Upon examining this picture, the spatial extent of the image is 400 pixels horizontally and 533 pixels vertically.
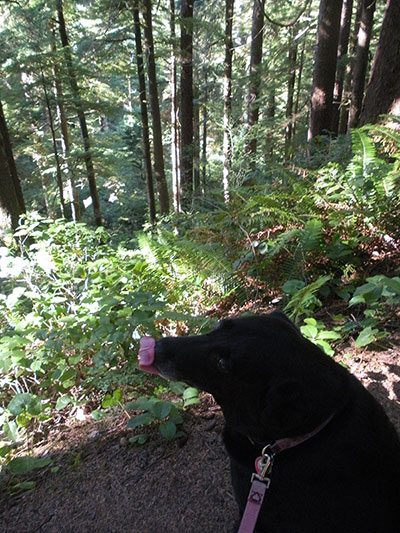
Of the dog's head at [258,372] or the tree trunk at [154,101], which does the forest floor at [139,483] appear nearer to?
the dog's head at [258,372]

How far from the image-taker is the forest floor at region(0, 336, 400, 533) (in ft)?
7.29

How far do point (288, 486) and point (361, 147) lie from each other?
14.8 feet

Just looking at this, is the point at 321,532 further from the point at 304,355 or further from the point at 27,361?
the point at 27,361

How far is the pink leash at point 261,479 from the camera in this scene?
1605mm

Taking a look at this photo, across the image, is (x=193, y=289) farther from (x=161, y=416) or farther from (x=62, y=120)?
(x=62, y=120)

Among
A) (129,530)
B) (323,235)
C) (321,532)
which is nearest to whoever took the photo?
(321,532)

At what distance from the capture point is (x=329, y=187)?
210 inches

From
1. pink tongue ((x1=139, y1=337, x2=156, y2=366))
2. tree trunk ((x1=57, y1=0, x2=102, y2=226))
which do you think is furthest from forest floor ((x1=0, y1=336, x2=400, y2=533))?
tree trunk ((x1=57, y1=0, x2=102, y2=226))

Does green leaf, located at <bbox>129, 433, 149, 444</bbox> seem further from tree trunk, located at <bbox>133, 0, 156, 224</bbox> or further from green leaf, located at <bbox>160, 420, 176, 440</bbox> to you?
tree trunk, located at <bbox>133, 0, 156, 224</bbox>

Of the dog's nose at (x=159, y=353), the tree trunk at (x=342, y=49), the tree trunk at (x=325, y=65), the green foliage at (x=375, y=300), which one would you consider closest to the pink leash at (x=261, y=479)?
the dog's nose at (x=159, y=353)

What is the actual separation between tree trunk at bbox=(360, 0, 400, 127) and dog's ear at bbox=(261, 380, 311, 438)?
6.48m

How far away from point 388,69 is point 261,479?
715 centimetres

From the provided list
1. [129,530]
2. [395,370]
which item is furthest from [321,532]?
[395,370]

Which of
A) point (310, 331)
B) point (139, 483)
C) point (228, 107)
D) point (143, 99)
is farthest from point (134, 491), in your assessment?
point (143, 99)
